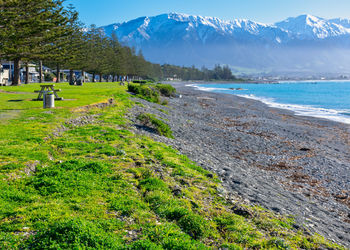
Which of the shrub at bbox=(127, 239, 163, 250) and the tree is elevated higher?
the tree

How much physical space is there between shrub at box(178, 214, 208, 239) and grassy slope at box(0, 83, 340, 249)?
20 mm

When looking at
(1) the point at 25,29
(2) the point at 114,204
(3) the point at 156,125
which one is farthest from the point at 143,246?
(1) the point at 25,29

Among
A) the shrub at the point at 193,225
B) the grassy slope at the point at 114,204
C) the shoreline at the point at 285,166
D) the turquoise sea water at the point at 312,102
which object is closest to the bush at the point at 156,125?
the shoreline at the point at 285,166

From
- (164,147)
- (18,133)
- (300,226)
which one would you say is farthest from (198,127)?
(300,226)

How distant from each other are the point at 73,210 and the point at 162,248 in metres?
2.11

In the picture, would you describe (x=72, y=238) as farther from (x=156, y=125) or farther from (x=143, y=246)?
(x=156, y=125)

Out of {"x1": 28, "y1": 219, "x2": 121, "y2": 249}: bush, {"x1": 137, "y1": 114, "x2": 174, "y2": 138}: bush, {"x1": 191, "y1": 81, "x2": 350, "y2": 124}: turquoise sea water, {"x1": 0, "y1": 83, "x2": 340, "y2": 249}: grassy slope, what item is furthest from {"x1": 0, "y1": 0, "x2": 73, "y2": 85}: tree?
{"x1": 191, "y1": 81, "x2": 350, "y2": 124}: turquoise sea water

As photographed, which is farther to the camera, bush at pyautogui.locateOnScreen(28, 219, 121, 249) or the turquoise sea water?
the turquoise sea water

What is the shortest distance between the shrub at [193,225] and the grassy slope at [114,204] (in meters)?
0.02

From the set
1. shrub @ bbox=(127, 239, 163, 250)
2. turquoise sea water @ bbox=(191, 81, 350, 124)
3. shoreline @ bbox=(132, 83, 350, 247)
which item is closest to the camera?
shrub @ bbox=(127, 239, 163, 250)

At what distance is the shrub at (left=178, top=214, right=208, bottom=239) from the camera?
20.2 ft

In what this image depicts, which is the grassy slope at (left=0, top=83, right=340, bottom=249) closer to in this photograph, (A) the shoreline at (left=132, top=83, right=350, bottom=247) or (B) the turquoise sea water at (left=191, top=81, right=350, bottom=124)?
(A) the shoreline at (left=132, top=83, right=350, bottom=247)

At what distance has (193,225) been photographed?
629 centimetres

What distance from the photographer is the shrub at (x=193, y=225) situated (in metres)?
6.16
